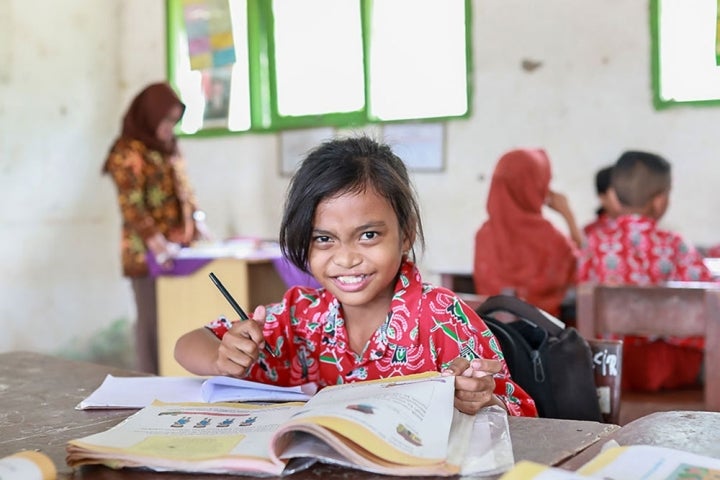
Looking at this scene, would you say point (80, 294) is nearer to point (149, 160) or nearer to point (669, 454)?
point (149, 160)

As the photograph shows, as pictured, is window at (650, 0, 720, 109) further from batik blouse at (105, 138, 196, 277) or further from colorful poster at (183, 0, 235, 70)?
colorful poster at (183, 0, 235, 70)

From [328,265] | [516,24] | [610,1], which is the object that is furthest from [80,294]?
[328,265]

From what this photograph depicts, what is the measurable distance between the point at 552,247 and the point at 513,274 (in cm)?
18

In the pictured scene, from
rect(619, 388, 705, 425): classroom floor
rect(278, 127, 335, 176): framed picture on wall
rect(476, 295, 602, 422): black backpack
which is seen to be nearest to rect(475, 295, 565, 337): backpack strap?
rect(476, 295, 602, 422): black backpack

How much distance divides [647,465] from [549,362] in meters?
0.65

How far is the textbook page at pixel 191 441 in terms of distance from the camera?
103cm

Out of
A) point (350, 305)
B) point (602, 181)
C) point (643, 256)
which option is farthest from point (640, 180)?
point (350, 305)

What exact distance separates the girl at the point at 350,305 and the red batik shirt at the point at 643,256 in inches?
62.9

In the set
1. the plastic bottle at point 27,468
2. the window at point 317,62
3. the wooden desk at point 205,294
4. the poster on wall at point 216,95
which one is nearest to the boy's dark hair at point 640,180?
the window at point 317,62

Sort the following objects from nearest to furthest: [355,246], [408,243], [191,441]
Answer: [191,441]
[355,246]
[408,243]

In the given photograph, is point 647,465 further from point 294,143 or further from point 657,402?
point 294,143

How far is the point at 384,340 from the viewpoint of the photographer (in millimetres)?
1594

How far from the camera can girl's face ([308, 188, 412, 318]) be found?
5.23 ft

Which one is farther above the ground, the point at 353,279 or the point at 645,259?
the point at 353,279
